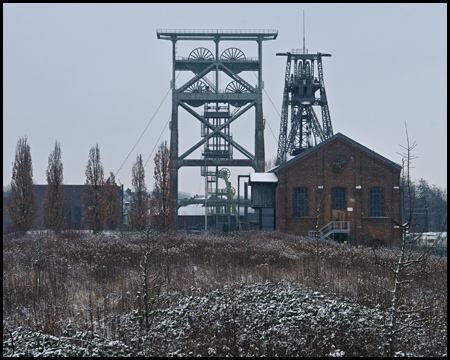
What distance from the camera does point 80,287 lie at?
1230cm

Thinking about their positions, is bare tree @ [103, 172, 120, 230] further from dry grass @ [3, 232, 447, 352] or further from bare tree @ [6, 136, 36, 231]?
dry grass @ [3, 232, 447, 352]

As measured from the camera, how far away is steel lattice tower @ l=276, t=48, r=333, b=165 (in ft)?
134

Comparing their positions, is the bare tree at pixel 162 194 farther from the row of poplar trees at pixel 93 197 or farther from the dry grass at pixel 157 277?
the dry grass at pixel 157 277

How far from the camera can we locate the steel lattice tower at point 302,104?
40781 millimetres

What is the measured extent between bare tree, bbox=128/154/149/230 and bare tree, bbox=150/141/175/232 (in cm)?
99

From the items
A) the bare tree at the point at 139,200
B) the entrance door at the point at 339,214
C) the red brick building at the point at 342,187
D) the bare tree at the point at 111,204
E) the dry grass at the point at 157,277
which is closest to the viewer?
the dry grass at the point at 157,277

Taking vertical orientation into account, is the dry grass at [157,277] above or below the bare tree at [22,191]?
below

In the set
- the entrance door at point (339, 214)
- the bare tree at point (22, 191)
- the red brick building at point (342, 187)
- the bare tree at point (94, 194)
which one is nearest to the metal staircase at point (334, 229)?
the red brick building at point (342, 187)

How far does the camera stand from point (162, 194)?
3500cm

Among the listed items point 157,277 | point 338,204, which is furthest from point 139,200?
point 157,277

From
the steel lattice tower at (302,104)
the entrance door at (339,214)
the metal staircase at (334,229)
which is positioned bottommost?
the metal staircase at (334,229)

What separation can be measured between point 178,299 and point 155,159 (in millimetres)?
26002

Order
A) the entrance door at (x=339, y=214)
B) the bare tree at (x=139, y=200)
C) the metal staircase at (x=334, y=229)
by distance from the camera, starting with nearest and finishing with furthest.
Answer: the metal staircase at (x=334, y=229), the entrance door at (x=339, y=214), the bare tree at (x=139, y=200)

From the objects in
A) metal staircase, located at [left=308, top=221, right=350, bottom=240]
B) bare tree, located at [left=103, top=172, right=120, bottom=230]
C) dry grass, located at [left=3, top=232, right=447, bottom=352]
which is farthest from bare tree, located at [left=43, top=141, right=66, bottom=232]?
metal staircase, located at [left=308, top=221, right=350, bottom=240]
